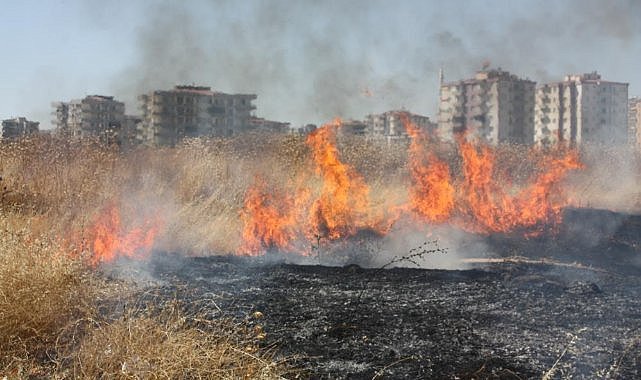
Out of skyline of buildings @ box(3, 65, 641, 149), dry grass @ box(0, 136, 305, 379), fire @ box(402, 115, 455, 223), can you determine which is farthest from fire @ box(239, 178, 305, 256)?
skyline of buildings @ box(3, 65, 641, 149)

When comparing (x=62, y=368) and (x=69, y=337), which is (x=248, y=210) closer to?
(x=69, y=337)

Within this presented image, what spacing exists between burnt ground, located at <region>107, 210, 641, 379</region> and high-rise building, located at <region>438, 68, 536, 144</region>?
57.1 metres

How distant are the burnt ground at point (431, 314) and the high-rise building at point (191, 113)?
50.5m

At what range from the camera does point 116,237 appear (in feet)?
36.5

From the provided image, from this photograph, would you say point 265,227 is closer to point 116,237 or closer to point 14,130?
point 116,237

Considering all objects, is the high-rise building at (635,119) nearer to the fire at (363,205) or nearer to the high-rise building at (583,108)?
the high-rise building at (583,108)

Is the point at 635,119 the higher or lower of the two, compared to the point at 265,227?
higher

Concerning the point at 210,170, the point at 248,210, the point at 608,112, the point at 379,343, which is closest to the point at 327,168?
the point at 248,210

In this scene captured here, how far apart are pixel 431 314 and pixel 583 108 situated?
72972mm

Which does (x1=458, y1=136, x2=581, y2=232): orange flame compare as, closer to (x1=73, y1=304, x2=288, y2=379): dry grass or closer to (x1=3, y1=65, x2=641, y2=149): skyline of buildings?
(x1=73, y1=304, x2=288, y2=379): dry grass

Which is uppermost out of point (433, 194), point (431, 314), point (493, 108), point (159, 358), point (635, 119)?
point (635, 119)

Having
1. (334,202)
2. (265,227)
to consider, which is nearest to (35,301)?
(265,227)

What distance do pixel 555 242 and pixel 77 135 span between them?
10.5m

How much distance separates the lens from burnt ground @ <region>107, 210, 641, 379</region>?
553 centimetres
